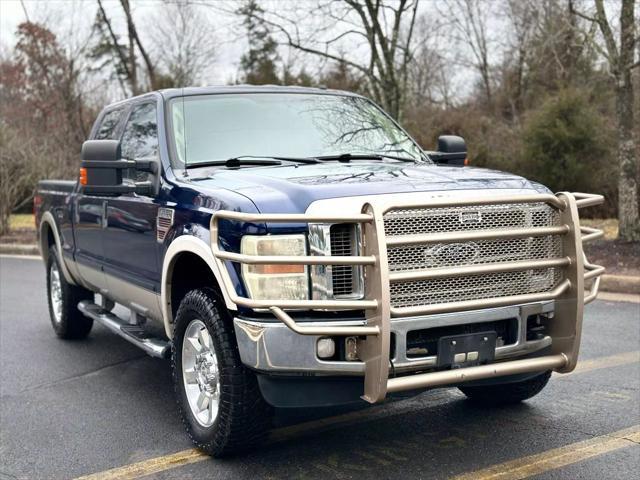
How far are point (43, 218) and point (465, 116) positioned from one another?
16.5m

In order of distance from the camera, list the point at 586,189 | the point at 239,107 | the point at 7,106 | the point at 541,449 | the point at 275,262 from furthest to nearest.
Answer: the point at 7,106 < the point at 586,189 < the point at 239,107 < the point at 541,449 < the point at 275,262

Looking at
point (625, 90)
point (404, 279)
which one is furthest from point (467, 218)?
point (625, 90)

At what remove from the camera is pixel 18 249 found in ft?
50.4

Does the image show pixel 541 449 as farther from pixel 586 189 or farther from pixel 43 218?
pixel 586 189

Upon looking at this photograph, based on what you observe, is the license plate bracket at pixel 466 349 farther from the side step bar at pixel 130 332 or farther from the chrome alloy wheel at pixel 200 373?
the side step bar at pixel 130 332

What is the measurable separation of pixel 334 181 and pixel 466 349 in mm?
1041

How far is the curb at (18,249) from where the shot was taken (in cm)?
1511

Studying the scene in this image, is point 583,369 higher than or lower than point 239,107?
lower

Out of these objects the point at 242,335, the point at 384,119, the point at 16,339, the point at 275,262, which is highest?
the point at 384,119

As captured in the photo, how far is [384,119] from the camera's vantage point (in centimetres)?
579

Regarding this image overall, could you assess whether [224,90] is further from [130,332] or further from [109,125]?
[130,332]

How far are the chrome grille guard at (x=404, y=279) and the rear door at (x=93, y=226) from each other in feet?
7.84

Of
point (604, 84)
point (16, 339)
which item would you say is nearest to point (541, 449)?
point (16, 339)

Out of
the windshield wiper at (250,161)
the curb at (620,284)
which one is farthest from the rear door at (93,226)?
the curb at (620,284)
